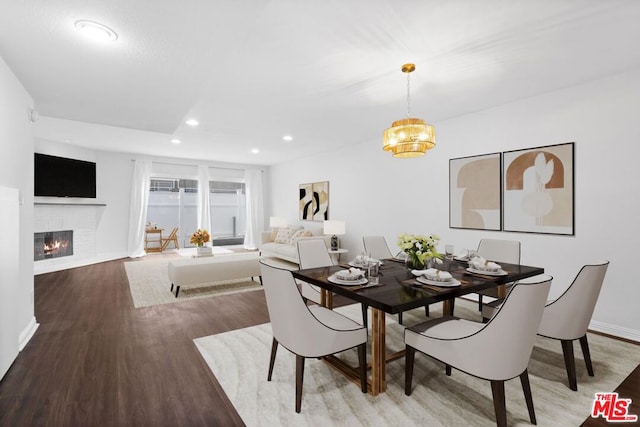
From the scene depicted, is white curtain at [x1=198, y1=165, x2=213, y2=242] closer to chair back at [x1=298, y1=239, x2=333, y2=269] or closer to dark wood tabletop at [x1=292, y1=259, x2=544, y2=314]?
chair back at [x1=298, y1=239, x2=333, y2=269]

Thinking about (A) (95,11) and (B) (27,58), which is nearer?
(A) (95,11)

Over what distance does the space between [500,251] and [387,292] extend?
2044 millimetres

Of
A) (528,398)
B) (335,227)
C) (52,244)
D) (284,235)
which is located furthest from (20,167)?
(284,235)

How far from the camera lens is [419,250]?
101 inches

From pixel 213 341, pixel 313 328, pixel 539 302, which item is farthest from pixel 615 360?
pixel 213 341

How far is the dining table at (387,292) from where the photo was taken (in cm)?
185

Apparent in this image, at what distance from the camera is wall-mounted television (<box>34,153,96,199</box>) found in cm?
592

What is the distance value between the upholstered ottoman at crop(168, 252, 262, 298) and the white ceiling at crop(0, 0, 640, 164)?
2.00 meters

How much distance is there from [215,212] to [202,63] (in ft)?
24.4

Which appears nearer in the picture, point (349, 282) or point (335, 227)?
point (349, 282)

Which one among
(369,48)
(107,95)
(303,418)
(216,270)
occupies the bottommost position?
(303,418)

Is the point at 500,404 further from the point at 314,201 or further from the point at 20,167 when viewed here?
the point at 314,201

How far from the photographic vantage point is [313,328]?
1.82 meters

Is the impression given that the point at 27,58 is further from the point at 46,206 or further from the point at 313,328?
the point at 46,206
